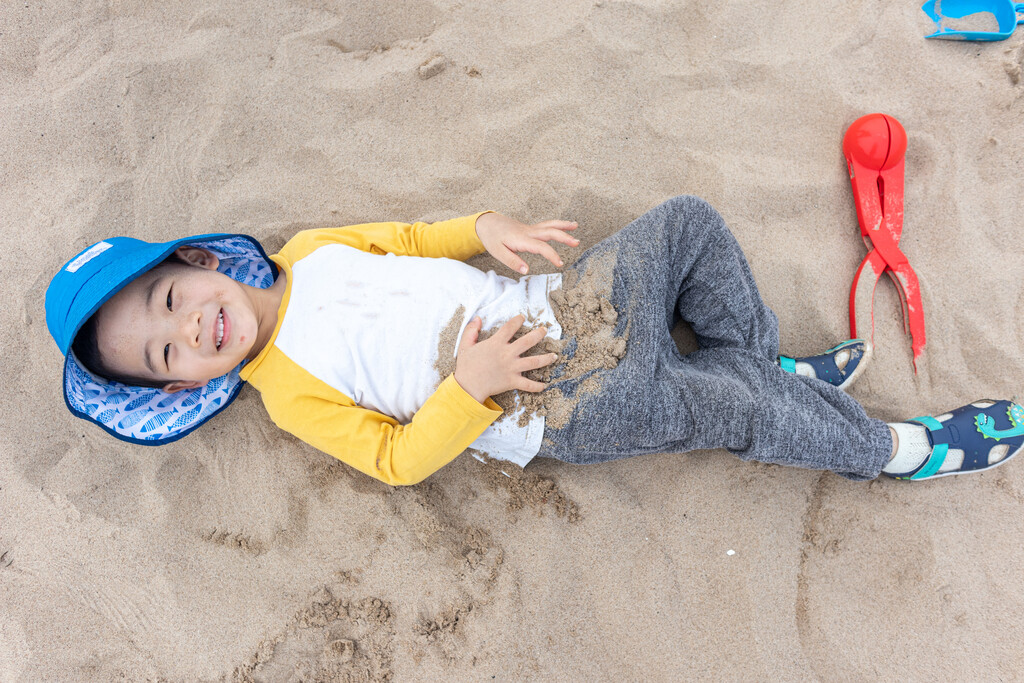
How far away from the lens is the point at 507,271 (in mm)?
1913

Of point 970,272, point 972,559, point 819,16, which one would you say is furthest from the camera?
point 819,16

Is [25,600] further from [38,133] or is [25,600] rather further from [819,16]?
[819,16]

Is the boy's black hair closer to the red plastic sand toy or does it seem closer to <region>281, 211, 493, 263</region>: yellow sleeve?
<region>281, 211, 493, 263</region>: yellow sleeve

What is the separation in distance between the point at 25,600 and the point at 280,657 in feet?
2.65

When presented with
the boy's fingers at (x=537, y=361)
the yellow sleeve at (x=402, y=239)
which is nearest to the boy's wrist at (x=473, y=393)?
the boy's fingers at (x=537, y=361)

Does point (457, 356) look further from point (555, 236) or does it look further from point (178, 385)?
point (178, 385)

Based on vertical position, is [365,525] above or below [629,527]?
below

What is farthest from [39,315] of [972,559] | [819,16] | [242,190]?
[972,559]

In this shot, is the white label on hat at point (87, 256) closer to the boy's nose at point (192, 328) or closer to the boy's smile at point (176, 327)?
the boy's smile at point (176, 327)

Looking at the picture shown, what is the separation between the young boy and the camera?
4.73ft

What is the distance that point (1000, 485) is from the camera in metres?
1.72

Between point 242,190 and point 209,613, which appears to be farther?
point 242,190

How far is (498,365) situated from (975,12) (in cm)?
203

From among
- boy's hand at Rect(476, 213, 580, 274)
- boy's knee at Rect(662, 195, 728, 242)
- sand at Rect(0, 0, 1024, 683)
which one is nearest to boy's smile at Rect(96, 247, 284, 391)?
sand at Rect(0, 0, 1024, 683)
